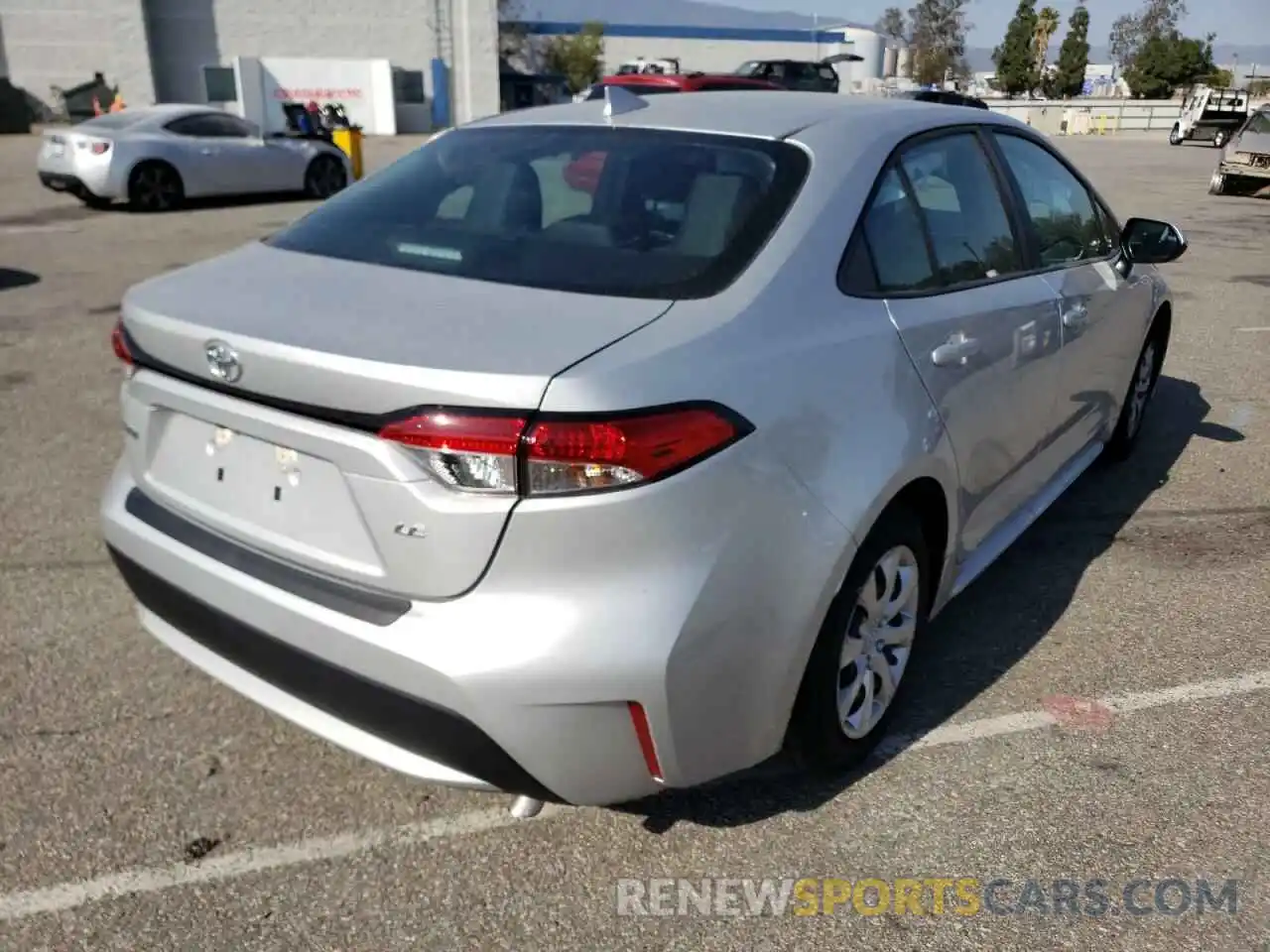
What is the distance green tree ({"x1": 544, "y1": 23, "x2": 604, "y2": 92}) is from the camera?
59.7 meters

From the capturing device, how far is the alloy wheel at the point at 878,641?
269 centimetres

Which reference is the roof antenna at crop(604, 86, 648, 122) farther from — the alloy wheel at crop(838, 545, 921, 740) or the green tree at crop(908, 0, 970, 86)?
the green tree at crop(908, 0, 970, 86)

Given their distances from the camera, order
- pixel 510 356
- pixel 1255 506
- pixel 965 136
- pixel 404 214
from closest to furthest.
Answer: pixel 510 356 → pixel 404 214 → pixel 965 136 → pixel 1255 506

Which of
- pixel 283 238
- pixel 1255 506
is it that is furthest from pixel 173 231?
pixel 1255 506

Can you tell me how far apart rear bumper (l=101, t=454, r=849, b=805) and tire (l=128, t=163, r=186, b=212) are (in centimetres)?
1366

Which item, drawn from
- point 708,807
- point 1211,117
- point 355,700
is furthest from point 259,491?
point 1211,117

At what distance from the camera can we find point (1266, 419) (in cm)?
604

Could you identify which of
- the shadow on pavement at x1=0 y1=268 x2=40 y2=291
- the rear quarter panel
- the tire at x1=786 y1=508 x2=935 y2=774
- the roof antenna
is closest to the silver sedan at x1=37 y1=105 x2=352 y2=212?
the shadow on pavement at x1=0 y1=268 x2=40 y2=291

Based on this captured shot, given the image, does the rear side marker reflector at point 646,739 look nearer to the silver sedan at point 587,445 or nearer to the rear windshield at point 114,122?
the silver sedan at point 587,445

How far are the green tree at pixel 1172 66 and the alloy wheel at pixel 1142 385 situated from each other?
7554 cm

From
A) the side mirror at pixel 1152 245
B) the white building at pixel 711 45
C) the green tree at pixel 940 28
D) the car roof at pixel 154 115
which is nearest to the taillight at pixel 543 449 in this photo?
the side mirror at pixel 1152 245

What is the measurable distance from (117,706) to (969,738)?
2.41 m

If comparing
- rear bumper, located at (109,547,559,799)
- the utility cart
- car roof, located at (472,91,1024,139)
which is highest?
car roof, located at (472,91,1024,139)

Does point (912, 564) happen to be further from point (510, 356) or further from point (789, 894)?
point (510, 356)
